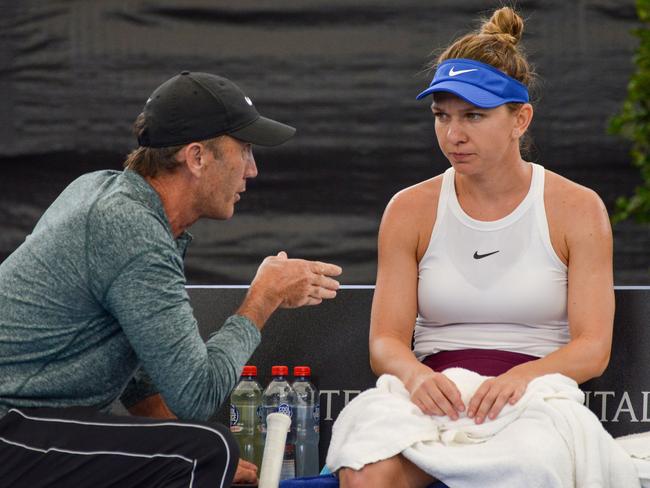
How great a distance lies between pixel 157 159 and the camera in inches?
93.3

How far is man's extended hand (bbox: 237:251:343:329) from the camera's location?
96.7 inches

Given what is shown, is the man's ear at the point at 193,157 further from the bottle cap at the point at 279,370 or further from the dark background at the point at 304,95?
the dark background at the point at 304,95

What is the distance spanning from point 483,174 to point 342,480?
853 mm

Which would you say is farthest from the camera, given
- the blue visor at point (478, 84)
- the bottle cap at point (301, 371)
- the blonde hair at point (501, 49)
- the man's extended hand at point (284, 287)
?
the bottle cap at point (301, 371)

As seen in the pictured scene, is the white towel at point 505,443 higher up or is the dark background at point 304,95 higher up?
the dark background at point 304,95

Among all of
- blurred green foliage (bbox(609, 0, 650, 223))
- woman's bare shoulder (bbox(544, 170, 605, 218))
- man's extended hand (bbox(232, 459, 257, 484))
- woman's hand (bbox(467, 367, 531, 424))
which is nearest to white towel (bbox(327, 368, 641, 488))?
woman's hand (bbox(467, 367, 531, 424))

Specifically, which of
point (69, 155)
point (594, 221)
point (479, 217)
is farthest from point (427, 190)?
point (69, 155)

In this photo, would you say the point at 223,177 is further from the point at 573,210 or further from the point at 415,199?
the point at 573,210

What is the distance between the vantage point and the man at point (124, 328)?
216 cm

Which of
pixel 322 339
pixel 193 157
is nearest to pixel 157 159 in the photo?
pixel 193 157

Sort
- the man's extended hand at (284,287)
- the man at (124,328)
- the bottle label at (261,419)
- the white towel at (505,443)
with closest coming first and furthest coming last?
the man at (124,328) < the white towel at (505,443) < the man's extended hand at (284,287) < the bottle label at (261,419)

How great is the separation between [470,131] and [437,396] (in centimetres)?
66

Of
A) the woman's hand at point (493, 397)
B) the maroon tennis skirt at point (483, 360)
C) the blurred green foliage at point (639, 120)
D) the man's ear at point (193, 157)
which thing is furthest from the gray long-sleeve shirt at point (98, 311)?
the blurred green foliage at point (639, 120)

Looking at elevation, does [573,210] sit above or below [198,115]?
below
